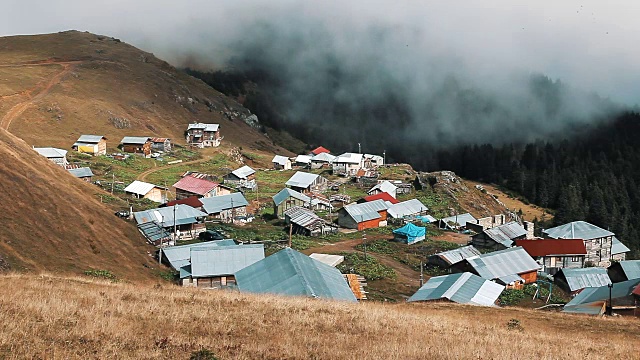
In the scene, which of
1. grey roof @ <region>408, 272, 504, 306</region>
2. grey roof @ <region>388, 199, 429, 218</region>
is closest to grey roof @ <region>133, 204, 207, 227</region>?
grey roof @ <region>408, 272, 504, 306</region>

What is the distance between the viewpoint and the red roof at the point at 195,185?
81.5 meters

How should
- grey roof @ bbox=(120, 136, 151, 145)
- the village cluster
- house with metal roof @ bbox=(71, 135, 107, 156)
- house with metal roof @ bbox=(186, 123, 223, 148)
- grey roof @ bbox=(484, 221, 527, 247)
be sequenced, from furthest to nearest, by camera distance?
house with metal roof @ bbox=(186, 123, 223, 148), grey roof @ bbox=(120, 136, 151, 145), house with metal roof @ bbox=(71, 135, 107, 156), grey roof @ bbox=(484, 221, 527, 247), the village cluster

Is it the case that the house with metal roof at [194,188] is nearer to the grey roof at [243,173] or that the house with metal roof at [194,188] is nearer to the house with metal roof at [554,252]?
the grey roof at [243,173]

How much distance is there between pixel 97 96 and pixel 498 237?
9472 centimetres

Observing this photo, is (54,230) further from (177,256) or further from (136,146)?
(136,146)

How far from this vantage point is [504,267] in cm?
5531

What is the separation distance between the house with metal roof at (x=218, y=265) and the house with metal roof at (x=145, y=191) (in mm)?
36328

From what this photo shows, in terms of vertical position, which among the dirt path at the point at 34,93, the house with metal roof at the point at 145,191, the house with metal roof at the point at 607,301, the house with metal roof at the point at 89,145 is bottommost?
the house with metal roof at the point at 607,301

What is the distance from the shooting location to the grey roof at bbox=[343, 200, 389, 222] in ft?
251

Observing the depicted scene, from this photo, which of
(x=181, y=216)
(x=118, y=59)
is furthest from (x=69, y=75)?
(x=181, y=216)

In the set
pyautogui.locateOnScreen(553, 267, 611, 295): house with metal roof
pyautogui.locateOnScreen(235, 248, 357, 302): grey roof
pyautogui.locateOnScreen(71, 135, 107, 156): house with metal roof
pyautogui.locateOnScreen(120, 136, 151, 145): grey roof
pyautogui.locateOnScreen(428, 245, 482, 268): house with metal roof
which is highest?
pyautogui.locateOnScreen(120, 136, 151, 145): grey roof

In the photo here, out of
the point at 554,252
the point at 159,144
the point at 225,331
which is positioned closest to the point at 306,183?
the point at 159,144

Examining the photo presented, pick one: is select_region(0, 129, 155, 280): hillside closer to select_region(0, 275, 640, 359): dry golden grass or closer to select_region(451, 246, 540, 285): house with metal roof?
select_region(0, 275, 640, 359): dry golden grass

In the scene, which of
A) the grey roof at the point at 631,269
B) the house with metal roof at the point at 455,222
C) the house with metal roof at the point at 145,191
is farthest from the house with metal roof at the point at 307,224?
the grey roof at the point at 631,269
